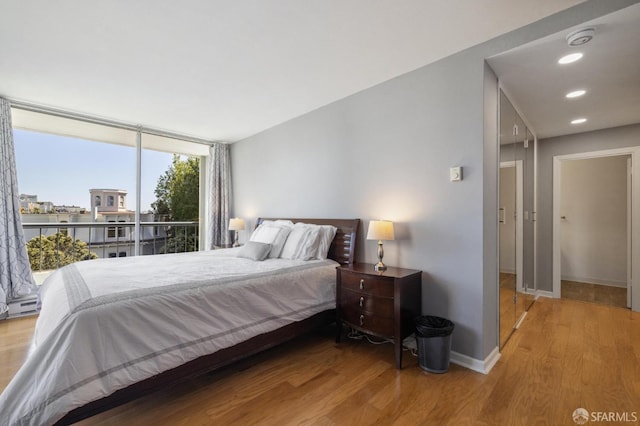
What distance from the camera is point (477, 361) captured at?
216 centimetres

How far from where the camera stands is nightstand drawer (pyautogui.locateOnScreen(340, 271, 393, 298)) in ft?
7.43

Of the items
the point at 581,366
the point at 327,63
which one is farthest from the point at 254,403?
the point at 327,63

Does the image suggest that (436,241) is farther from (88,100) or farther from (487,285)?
(88,100)

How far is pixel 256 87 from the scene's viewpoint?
118 inches

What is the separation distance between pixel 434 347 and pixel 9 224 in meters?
4.65

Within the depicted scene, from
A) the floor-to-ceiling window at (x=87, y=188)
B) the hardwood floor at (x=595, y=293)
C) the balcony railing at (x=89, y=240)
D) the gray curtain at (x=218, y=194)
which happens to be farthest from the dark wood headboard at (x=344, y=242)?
the hardwood floor at (x=595, y=293)

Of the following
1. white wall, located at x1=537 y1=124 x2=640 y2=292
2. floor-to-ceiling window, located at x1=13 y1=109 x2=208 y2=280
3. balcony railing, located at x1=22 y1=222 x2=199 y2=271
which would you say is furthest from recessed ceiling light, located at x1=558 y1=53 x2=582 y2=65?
balcony railing, located at x1=22 y1=222 x2=199 y2=271

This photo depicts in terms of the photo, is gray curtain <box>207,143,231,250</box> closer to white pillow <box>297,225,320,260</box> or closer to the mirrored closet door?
white pillow <box>297,225,320,260</box>

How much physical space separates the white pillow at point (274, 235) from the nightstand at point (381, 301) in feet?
2.86

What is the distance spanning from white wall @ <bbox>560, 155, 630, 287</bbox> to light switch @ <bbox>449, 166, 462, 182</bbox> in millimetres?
4311

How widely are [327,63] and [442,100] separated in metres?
1.06

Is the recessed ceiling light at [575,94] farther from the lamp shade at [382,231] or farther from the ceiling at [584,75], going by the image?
the lamp shade at [382,231]

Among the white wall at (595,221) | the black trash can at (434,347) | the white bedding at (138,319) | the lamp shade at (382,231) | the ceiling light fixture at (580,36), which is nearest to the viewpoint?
the white bedding at (138,319)

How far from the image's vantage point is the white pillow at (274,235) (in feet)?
10.4
